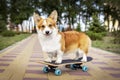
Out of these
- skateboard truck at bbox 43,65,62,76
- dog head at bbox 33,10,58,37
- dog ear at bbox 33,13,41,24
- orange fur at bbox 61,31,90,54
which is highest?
dog ear at bbox 33,13,41,24

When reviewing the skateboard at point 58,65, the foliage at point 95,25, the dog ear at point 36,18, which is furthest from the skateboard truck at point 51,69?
the foliage at point 95,25

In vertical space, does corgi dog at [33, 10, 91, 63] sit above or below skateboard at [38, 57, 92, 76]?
above

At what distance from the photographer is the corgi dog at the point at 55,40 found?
7184 millimetres

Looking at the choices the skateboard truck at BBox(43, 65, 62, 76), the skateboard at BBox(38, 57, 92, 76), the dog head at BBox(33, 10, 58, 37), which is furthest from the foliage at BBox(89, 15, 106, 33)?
the dog head at BBox(33, 10, 58, 37)

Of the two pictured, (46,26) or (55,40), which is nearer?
(46,26)

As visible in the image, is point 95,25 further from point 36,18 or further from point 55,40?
point 36,18

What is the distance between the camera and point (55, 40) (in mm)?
7453

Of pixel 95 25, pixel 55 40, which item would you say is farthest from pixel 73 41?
pixel 95 25

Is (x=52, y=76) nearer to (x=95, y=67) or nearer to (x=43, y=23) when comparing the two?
(x=43, y=23)

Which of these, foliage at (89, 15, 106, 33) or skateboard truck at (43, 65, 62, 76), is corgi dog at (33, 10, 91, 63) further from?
foliage at (89, 15, 106, 33)

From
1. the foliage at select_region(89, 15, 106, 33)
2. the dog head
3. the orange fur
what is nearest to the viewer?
the dog head

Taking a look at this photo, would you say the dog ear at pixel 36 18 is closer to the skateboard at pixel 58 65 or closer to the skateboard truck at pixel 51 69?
the skateboard at pixel 58 65

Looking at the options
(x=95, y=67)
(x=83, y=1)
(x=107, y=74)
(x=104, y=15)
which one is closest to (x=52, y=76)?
(x=107, y=74)

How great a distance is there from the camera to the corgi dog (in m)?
7.18
